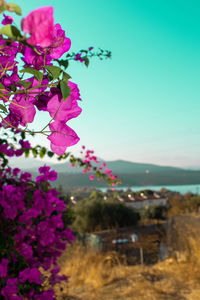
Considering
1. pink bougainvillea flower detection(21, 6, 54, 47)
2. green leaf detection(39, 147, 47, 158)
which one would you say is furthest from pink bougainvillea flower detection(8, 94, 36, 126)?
green leaf detection(39, 147, 47, 158)

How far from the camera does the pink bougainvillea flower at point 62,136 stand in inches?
17.7

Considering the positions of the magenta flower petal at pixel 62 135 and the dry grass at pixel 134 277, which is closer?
the magenta flower petal at pixel 62 135

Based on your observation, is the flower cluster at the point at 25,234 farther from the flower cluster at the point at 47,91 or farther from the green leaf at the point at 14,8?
the green leaf at the point at 14,8

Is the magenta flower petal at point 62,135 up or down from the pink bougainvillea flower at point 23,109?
down

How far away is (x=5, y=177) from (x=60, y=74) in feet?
6.27

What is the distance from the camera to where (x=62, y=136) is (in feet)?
1.48

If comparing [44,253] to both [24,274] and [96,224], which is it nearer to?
[24,274]

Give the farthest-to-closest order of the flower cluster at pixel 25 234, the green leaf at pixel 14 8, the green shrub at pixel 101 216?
the green shrub at pixel 101 216 → the flower cluster at pixel 25 234 → the green leaf at pixel 14 8

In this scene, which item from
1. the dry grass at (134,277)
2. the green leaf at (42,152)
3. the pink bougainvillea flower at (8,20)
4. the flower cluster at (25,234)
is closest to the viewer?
the pink bougainvillea flower at (8,20)

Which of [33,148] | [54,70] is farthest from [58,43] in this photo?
[33,148]

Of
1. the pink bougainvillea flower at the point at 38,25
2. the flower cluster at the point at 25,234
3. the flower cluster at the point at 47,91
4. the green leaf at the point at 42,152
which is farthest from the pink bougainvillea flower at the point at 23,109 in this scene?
the green leaf at the point at 42,152

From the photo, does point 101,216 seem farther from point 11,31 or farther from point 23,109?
point 11,31

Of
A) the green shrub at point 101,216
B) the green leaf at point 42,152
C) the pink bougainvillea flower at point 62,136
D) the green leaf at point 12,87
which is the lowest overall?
the green shrub at point 101,216

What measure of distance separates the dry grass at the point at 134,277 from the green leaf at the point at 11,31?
2956mm
